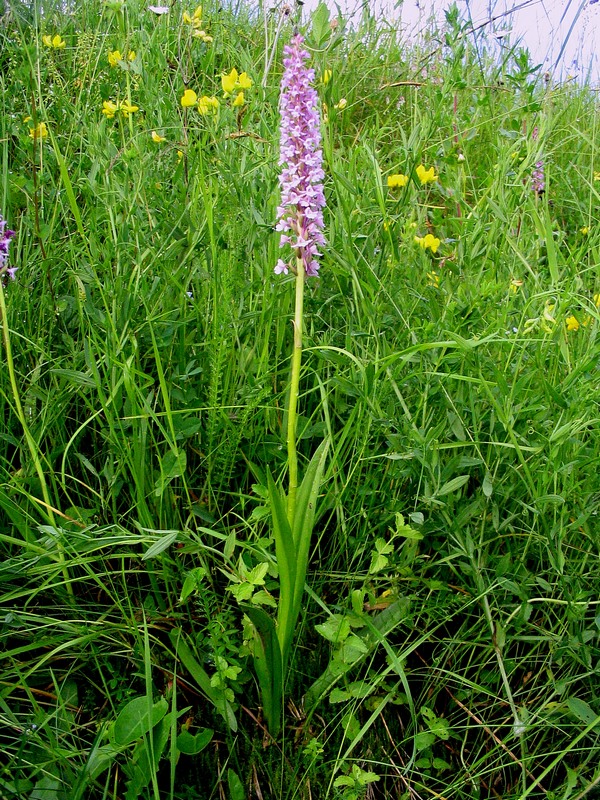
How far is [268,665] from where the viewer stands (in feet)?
3.68

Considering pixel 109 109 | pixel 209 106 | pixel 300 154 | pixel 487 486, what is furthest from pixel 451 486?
pixel 109 109

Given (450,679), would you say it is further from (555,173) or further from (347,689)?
(555,173)

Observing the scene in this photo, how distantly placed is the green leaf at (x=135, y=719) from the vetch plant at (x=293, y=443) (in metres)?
0.17

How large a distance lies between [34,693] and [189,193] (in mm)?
1274

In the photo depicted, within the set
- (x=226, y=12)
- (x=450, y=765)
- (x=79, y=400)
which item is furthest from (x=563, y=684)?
(x=226, y=12)

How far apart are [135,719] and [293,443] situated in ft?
1.58

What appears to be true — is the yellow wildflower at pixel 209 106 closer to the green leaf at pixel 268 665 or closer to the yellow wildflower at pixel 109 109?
the yellow wildflower at pixel 109 109

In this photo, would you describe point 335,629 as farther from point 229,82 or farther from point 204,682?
point 229,82

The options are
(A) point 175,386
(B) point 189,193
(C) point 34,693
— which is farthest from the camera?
(B) point 189,193

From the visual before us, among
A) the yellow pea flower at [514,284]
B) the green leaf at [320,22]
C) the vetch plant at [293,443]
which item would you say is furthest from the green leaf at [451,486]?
the green leaf at [320,22]

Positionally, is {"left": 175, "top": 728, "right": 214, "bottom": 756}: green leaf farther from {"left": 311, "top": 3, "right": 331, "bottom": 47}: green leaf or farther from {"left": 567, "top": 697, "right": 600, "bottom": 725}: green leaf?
{"left": 311, "top": 3, "right": 331, "bottom": 47}: green leaf

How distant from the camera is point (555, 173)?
2920 mm

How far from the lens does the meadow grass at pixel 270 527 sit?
1114 millimetres

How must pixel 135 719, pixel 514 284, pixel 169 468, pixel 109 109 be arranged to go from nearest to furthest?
pixel 135 719, pixel 169 468, pixel 514 284, pixel 109 109
